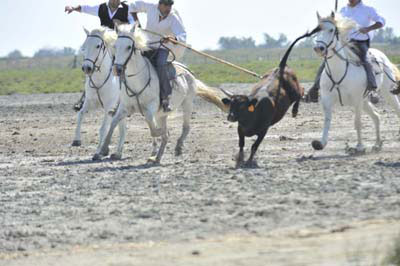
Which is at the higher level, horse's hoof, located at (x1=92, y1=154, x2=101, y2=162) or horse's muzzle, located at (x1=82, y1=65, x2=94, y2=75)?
horse's muzzle, located at (x1=82, y1=65, x2=94, y2=75)

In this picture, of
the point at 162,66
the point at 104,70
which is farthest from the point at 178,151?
the point at 104,70

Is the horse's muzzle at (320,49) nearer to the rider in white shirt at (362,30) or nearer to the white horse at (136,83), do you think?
the rider in white shirt at (362,30)

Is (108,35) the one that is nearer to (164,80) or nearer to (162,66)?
(162,66)

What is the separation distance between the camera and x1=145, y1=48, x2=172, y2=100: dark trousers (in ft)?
67.2

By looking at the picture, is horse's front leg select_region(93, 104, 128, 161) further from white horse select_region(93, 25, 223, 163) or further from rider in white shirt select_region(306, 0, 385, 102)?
rider in white shirt select_region(306, 0, 385, 102)

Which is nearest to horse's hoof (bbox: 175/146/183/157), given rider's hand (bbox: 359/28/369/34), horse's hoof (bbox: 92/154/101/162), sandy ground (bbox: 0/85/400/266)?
sandy ground (bbox: 0/85/400/266)

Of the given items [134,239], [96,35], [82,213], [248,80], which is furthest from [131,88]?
[248,80]

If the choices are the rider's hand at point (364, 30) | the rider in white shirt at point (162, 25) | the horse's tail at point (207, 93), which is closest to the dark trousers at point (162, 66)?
the rider in white shirt at point (162, 25)

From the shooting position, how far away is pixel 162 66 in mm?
20703

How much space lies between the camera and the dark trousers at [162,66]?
67.2 ft

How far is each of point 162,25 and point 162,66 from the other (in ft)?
3.23

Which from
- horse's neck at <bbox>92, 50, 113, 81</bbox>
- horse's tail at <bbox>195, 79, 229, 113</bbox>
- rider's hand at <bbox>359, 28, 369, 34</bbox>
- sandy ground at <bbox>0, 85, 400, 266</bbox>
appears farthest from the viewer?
horse's tail at <bbox>195, 79, 229, 113</bbox>

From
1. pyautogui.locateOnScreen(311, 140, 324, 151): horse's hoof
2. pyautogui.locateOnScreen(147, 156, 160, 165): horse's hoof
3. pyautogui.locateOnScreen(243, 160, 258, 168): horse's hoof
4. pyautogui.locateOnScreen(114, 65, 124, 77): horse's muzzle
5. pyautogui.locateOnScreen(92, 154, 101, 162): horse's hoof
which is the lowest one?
pyautogui.locateOnScreen(92, 154, 101, 162): horse's hoof

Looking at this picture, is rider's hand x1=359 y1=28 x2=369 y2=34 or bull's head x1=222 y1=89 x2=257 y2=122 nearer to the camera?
bull's head x1=222 y1=89 x2=257 y2=122
